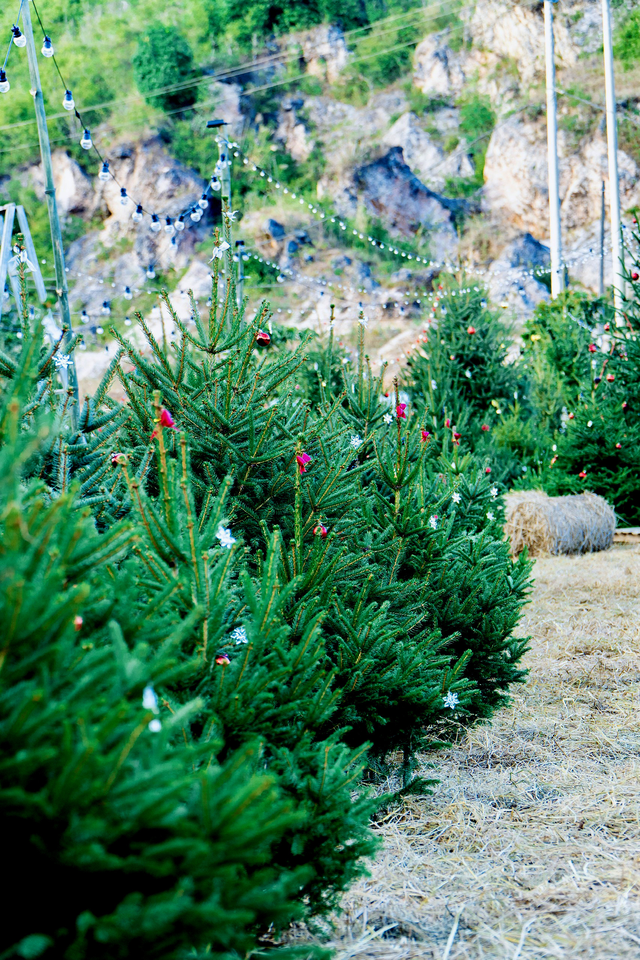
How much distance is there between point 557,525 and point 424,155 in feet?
103

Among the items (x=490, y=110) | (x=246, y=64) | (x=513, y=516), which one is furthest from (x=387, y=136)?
(x=513, y=516)

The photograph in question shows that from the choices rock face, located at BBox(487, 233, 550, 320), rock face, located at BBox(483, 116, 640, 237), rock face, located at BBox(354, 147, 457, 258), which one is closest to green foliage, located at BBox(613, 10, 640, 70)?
rock face, located at BBox(483, 116, 640, 237)

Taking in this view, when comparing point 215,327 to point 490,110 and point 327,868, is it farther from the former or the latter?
point 490,110

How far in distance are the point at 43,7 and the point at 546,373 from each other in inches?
1657

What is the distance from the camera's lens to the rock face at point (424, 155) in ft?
110

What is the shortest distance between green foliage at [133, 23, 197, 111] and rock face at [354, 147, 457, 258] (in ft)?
35.4

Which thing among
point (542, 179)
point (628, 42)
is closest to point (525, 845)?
point (542, 179)

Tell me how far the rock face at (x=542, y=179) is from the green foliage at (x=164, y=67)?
1537cm

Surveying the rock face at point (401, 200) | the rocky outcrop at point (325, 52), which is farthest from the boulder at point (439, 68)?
the rock face at point (401, 200)

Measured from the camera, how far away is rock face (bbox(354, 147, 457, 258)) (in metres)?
31.8

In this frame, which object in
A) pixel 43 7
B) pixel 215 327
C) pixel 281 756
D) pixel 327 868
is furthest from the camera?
pixel 43 7

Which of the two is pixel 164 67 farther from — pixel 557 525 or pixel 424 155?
pixel 557 525

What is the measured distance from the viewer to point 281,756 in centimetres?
171

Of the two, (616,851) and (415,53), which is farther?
(415,53)
